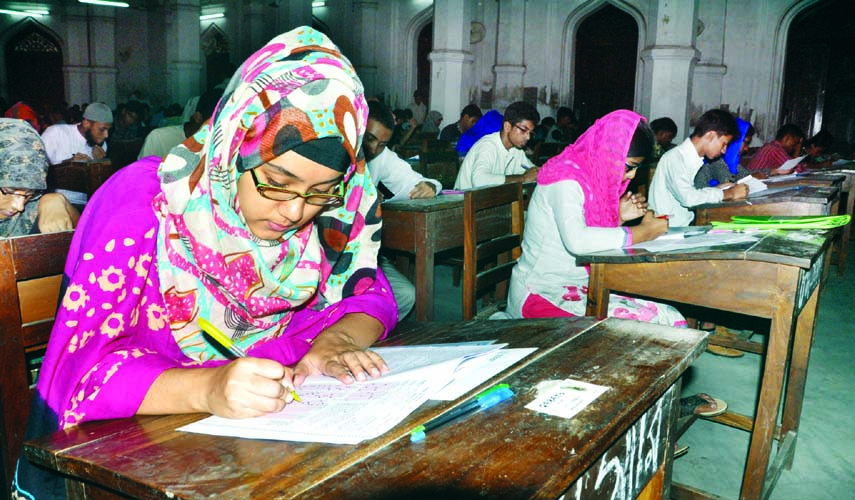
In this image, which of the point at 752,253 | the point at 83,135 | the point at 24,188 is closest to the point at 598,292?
the point at 752,253

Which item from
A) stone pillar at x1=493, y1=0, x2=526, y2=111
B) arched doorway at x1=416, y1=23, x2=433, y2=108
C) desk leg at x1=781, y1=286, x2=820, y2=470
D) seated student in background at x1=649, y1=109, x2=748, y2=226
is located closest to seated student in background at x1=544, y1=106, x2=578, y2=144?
stone pillar at x1=493, y1=0, x2=526, y2=111

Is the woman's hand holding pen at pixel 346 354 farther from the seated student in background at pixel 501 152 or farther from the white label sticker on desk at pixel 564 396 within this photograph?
the seated student in background at pixel 501 152

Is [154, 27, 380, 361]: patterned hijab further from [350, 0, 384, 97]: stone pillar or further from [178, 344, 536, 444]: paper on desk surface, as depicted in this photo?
[350, 0, 384, 97]: stone pillar

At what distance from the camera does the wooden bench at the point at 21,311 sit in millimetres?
1326

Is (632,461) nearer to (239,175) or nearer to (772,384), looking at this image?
(239,175)

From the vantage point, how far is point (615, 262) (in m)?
2.04

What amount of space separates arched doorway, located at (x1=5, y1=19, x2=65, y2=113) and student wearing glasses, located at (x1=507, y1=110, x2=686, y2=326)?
17.8m

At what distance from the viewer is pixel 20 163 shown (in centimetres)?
212

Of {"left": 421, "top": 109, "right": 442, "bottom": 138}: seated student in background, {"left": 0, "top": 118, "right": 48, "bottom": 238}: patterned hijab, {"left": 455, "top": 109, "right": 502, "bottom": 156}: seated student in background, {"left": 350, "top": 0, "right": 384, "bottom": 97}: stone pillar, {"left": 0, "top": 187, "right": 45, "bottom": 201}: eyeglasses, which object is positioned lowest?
{"left": 0, "top": 187, "right": 45, "bottom": 201}: eyeglasses

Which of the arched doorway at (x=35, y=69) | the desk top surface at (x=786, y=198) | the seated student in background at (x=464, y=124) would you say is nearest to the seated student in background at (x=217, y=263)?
the desk top surface at (x=786, y=198)

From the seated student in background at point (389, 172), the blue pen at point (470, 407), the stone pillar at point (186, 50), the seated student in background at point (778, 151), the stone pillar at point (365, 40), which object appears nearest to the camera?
the blue pen at point (470, 407)

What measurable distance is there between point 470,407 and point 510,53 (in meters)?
11.5

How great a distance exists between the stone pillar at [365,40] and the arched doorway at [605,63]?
4241 millimetres

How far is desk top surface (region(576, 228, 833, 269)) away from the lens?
1855 millimetres
